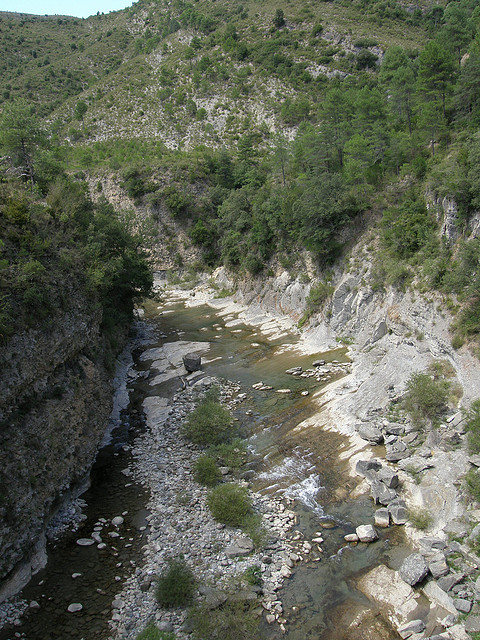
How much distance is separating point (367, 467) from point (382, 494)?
1.61m

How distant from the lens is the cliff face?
12234 millimetres

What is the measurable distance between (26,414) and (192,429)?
26.9 ft

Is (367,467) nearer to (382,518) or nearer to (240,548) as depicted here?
(382,518)

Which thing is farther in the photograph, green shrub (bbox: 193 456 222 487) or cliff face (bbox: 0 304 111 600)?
green shrub (bbox: 193 456 222 487)

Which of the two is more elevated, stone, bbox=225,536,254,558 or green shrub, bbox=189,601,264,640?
green shrub, bbox=189,601,264,640

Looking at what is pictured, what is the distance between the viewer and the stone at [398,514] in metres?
13.5

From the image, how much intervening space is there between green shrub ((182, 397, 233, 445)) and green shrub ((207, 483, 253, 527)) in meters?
4.37

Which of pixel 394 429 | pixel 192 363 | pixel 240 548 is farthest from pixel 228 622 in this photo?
pixel 192 363

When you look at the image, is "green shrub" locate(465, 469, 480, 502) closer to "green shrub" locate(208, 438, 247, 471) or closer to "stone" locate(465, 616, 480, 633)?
"stone" locate(465, 616, 480, 633)

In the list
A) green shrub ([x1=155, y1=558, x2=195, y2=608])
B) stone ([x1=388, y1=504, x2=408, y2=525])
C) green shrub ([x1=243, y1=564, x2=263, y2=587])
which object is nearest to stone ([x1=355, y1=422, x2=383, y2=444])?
stone ([x1=388, y1=504, x2=408, y2=525])

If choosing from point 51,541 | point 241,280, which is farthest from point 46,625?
point 241,280

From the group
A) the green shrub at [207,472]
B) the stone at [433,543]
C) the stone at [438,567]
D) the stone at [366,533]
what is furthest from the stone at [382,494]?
the green shrub at [207,472]

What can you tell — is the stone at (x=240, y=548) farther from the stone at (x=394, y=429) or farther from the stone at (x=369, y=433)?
the stone at (x=394, y=429)

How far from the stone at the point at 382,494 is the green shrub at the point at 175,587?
7100 mm
